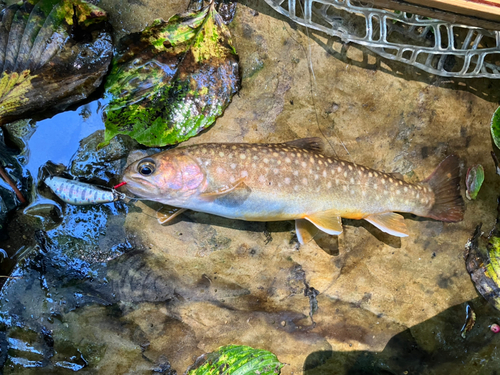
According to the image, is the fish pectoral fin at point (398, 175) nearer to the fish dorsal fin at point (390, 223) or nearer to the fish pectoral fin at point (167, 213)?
the fish dorsal fin at point (390, 223)

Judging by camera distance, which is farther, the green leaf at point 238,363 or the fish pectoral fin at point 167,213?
the fish pectoral fin at point 167,213

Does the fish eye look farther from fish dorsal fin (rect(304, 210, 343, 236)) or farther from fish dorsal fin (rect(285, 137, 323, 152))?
fish dorsal fin (rect(304, 210, 343, 236))

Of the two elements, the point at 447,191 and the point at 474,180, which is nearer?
the point at 447,191

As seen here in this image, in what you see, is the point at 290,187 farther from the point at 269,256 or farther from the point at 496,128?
the point at 496,128

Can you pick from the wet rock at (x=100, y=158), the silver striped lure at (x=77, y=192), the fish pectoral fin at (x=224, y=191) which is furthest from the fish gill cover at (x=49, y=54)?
the fish pectoral fin at (x=224, y=191)

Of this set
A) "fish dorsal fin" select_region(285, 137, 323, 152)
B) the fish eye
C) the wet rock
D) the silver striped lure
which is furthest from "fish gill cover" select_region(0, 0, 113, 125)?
"fish dorsal fin" select_region(285, 137, 323, 152)

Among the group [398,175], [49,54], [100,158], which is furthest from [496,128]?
[49,54]
